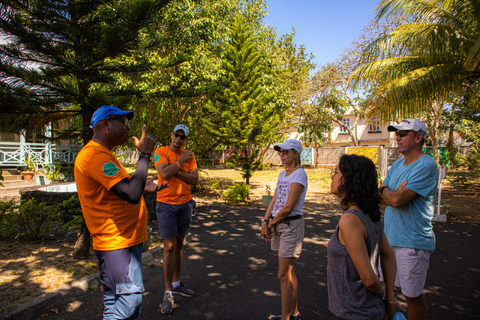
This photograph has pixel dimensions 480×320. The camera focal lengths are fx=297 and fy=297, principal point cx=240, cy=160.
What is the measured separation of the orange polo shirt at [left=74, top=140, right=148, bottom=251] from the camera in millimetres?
1923

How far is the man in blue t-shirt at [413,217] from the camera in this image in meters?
2.43

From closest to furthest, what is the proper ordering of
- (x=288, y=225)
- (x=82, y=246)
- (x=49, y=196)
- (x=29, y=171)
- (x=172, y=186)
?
(x=288, y=225) < (x=172, y=186) < (x=82, y=246) < (x=49, y=196) < (x=29, y=171)

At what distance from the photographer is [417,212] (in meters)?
2.51

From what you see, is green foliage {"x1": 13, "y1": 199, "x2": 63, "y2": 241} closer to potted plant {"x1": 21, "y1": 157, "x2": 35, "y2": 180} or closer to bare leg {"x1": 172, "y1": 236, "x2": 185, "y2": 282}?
bare leg {"x1": 172, "y1": 236, "x2": 185, "y2": 282}

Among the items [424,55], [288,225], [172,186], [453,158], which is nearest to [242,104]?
[424,55]

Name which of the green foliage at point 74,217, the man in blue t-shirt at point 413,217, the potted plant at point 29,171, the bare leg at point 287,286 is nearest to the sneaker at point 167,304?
the bare leg at point 287,286

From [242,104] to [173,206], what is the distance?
8.50 meters

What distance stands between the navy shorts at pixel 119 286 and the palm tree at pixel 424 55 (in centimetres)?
764

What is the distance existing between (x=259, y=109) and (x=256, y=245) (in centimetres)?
712

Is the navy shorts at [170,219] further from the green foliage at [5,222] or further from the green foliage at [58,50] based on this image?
the green foliage at [5,222]

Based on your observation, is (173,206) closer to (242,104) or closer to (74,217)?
(74,217)

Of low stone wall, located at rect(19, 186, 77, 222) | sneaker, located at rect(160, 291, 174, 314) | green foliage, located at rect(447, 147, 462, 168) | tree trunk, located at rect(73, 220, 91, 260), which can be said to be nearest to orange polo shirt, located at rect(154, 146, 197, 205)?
sneaker, located at rect(160, 291, 174, 314)

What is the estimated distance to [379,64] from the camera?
8.13 meters

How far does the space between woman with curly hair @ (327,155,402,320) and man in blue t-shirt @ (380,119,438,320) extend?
0.79m
